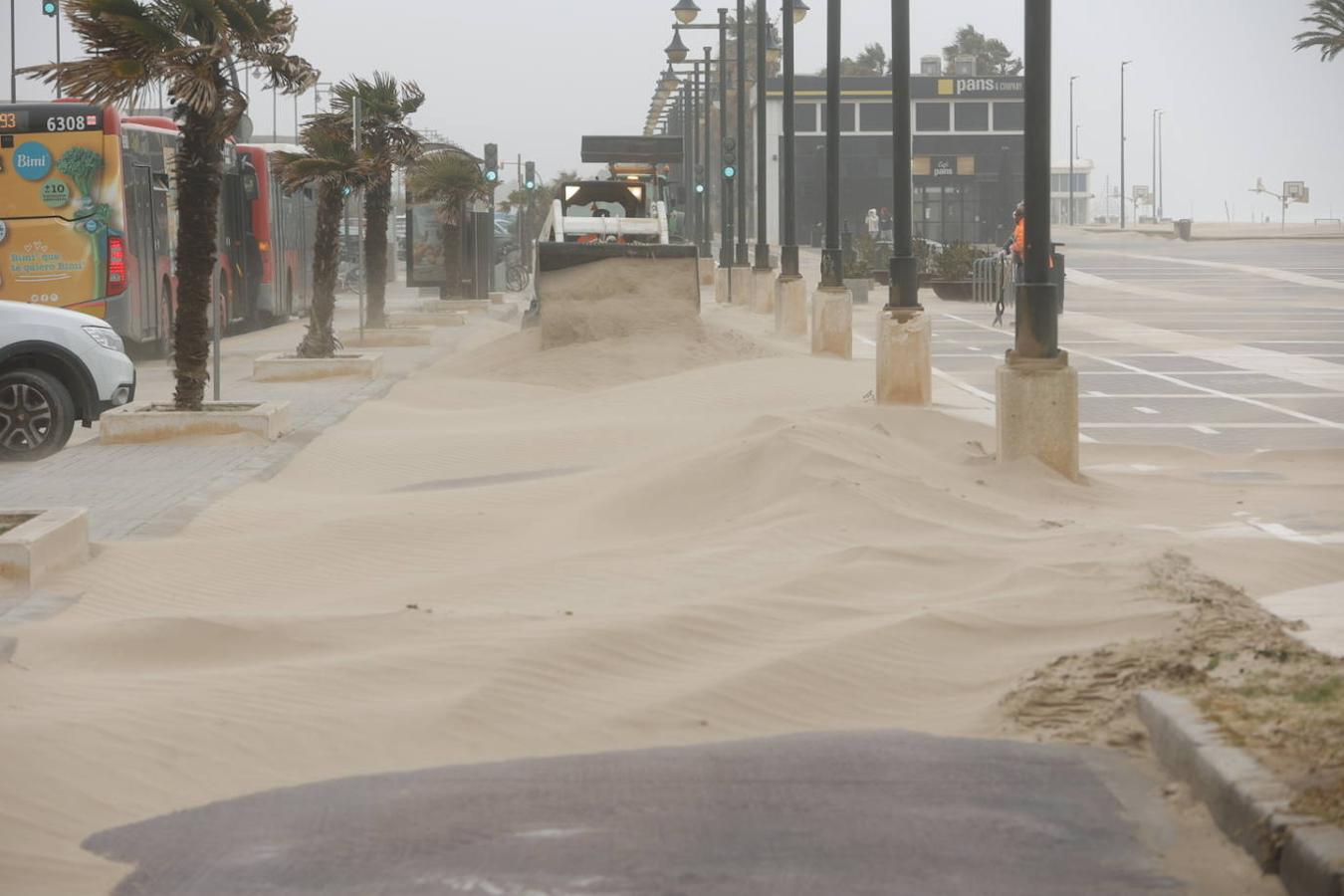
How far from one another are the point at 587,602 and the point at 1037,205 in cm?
606

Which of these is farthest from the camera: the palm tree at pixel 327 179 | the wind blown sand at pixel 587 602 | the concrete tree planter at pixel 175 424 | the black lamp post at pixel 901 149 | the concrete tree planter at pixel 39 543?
the palm tree at pixel 327 179

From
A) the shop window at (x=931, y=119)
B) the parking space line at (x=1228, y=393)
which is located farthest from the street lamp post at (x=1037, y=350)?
the shop window at (x=931, y=119)

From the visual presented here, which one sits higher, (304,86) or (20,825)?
(304,86)

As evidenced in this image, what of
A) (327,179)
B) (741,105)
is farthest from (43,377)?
(741,105)

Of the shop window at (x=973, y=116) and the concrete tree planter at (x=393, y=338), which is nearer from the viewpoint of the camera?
the concrete tree planter at (x=393, y=338)

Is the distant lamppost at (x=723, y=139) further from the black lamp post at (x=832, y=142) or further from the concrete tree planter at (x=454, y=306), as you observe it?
the black lamp post at (x=832, y=142)

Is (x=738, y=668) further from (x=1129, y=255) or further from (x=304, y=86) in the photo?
(x=1129, y=255)

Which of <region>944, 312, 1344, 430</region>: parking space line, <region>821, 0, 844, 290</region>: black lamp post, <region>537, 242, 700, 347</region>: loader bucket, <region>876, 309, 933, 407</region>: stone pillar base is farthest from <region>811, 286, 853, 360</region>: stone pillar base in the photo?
<region>876, 309, 933, 407</region>: stone pillar base

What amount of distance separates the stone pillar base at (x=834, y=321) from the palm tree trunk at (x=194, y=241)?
32.6 ft

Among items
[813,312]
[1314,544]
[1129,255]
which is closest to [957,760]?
[1314,544]

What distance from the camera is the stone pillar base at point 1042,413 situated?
13531 mm

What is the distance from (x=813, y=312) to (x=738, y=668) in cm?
1972

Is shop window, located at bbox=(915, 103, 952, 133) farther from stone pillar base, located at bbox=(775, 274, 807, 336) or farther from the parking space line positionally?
the parking space line

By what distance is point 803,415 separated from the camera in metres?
15.6
